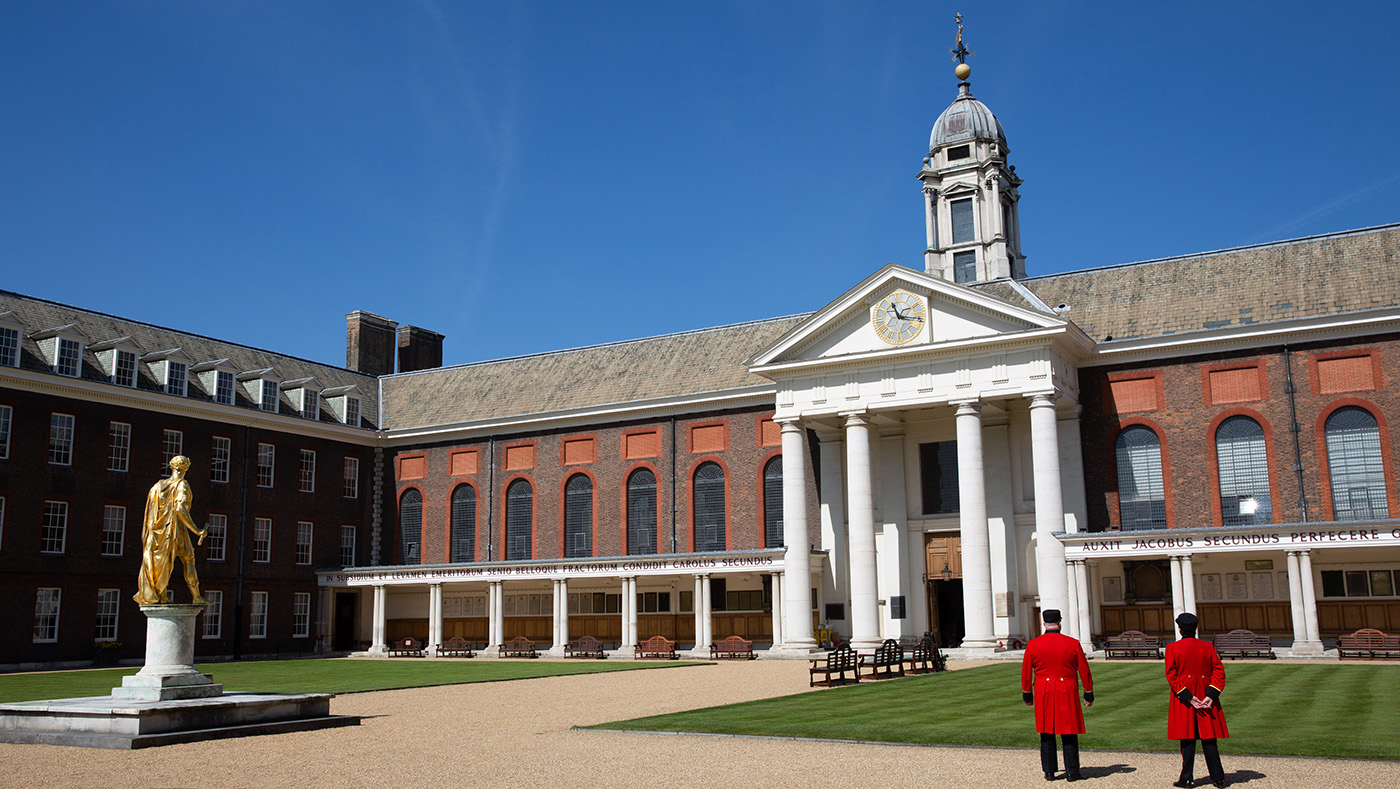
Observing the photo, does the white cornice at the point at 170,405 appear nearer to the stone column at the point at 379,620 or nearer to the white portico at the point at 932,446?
the stone column at the point at 379,620

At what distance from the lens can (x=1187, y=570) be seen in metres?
34.0

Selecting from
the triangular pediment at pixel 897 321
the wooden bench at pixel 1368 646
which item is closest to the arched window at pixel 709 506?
the triangular pediment at pixel 897 321

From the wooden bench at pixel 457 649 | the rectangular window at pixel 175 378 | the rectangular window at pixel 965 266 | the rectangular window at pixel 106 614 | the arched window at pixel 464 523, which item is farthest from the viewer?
the arched window at pixel 464 523

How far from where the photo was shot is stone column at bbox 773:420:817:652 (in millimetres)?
39875

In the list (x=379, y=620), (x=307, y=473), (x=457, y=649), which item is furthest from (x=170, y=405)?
(x=457, y=649)

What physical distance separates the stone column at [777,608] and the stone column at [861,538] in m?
2.92

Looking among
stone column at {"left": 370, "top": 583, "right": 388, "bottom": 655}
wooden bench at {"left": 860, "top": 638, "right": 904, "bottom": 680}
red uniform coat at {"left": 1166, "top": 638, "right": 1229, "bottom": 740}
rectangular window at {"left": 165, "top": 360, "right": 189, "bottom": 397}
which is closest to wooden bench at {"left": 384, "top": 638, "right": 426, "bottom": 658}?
stone column at {"left": 370, "top": 583, "right": 388, "bottom": 655}

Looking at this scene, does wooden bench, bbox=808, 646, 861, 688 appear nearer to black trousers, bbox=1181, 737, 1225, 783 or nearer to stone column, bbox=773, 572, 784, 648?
stone column, bbox=773, 572, 784, 648

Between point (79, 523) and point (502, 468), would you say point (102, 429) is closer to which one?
point (79, 523)

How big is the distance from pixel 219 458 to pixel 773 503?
21513 mm

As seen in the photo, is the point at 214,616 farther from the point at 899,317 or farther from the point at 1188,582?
the point at 1188,582

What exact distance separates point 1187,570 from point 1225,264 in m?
11.9

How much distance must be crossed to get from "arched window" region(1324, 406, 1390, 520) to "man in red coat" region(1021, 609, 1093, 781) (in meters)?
26.7

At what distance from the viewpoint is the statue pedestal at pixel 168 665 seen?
18359 millimetres
